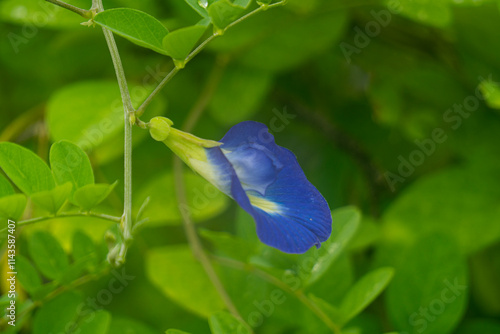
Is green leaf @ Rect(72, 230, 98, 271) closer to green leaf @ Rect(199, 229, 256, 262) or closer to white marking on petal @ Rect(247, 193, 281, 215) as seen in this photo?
green leaf @ Rect(199, 229, 256, 262)

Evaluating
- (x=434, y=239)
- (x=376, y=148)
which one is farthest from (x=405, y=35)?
(x=434, y=239)

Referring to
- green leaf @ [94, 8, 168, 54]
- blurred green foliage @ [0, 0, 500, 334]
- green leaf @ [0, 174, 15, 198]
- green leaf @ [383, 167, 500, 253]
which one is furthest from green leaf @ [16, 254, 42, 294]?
green leaf @ [383, 167, 500, 253]

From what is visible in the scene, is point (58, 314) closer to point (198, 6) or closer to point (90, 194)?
point (90, 194)

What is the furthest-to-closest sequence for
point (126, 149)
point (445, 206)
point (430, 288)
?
1. point (445, 206)
2. point (430, 288)
3. point (126, 149)

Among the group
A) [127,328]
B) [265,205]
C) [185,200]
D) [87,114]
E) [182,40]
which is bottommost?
[127,328]

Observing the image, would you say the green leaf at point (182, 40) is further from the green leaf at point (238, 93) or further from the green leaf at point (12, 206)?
the green leaf at point (238, 93)

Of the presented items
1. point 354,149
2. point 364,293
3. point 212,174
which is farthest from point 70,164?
point 354,149

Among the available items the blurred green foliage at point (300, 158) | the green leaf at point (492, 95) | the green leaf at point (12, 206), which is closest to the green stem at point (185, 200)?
the blurred green foliage at point (300, 158)
